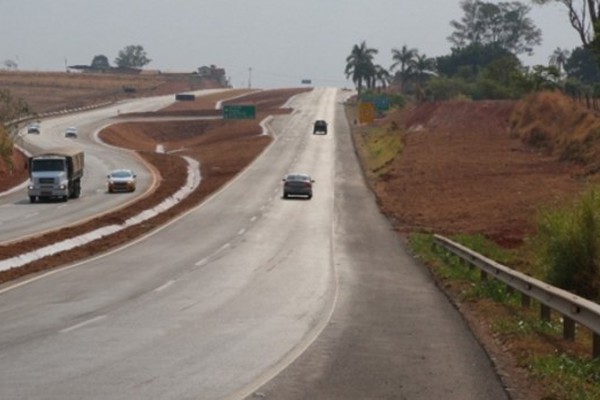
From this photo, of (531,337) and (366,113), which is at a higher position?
(531,337)

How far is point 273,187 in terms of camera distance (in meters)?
74.8

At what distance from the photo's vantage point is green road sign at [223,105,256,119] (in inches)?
5748

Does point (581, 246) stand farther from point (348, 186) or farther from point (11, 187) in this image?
point (11, 187)

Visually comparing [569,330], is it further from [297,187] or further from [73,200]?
[73,200]

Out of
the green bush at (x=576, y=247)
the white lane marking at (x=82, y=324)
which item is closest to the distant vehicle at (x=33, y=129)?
the green bush at (x=576, y=247)

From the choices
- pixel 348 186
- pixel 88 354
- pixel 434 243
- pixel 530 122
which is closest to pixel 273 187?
pixel 348 186

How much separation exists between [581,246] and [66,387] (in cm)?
1315

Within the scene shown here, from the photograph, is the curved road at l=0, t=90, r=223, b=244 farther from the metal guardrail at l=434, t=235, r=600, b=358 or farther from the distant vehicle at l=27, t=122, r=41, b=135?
the metal guardrail at l=434, t=235, r=600, b=358

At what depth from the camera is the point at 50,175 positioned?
205 feet

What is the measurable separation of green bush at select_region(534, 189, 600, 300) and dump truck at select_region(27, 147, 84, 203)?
42907mm

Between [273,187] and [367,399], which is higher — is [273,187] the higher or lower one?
the lower one

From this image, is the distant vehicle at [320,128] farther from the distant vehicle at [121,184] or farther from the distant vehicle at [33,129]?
the distant vehicle at [121,184]

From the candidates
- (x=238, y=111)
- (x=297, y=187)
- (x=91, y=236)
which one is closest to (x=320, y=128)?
(x=238, y=111)

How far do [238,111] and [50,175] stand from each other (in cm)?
8458
